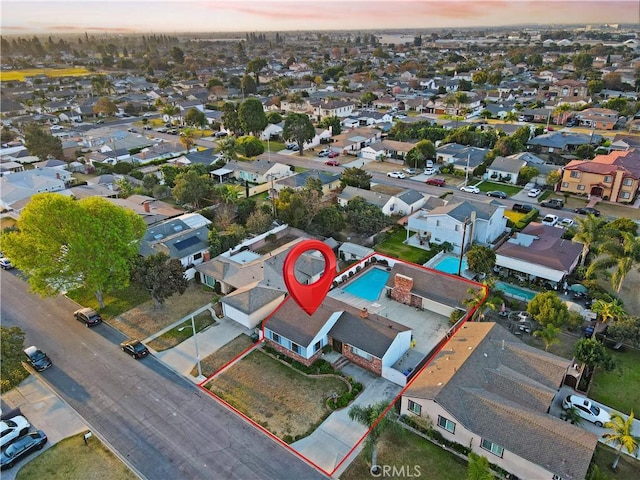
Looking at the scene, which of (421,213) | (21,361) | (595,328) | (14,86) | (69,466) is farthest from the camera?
(14,86)

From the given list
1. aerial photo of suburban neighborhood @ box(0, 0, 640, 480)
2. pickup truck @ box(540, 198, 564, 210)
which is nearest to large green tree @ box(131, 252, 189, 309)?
aerial photo of suburban neighborhood @ box(0, 0, 640, 480)

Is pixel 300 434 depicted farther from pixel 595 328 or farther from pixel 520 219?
pixel 520 219

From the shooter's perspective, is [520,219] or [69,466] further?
[520,219]

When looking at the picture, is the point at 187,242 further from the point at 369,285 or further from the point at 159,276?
the point at 369,285

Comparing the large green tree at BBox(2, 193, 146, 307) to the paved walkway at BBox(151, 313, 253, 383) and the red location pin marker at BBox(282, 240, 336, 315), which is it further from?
the red location pin marker at BBox(282, 240, 336, 315)

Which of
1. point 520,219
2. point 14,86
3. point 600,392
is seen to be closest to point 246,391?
point 600,392

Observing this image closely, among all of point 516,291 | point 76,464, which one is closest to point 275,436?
point 76,464

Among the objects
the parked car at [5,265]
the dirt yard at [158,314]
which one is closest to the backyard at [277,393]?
the dirt yard at [158,314]
